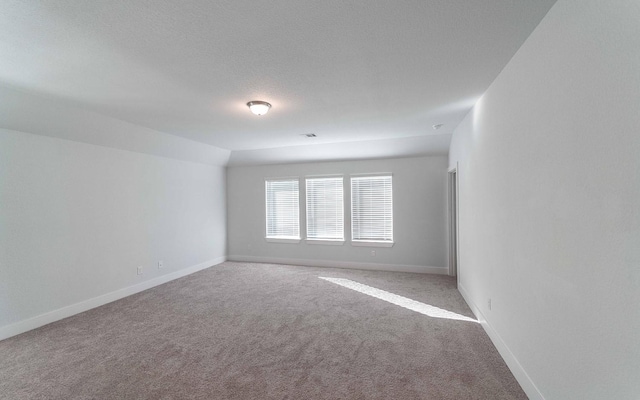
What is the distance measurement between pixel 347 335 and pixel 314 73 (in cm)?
275

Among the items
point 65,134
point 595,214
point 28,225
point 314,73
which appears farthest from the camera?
point 65,134

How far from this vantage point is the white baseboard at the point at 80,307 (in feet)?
10.5

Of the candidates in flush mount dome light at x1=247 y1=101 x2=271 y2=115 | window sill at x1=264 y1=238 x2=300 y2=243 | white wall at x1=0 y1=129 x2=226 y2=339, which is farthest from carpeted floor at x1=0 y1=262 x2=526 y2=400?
flush mount dome light at x1=247 y1=101 x2=271 y2=115

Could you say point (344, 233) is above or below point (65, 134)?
below

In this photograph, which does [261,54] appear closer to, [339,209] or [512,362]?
[512,362]

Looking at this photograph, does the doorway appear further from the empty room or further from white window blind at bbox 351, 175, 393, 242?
Answer: white window blind at bbox 351, 175, 393, 242

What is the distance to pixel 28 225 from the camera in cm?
338

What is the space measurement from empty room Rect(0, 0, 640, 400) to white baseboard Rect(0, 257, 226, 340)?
29 mm

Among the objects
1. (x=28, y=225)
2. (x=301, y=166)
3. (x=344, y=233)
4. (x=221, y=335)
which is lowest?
(x=221, y=335)

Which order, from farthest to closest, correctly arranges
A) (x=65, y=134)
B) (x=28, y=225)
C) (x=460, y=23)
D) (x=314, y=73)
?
(x=65, y=134)
(x=28, y=225)
(x=314, y=73)
(x=460, y=23)

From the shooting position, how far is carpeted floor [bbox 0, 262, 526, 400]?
2.23m

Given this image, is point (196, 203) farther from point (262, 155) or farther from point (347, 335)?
point (347, 335)

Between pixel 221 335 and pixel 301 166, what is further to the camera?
pixel 301 166

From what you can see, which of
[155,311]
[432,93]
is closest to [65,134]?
[155,311]
